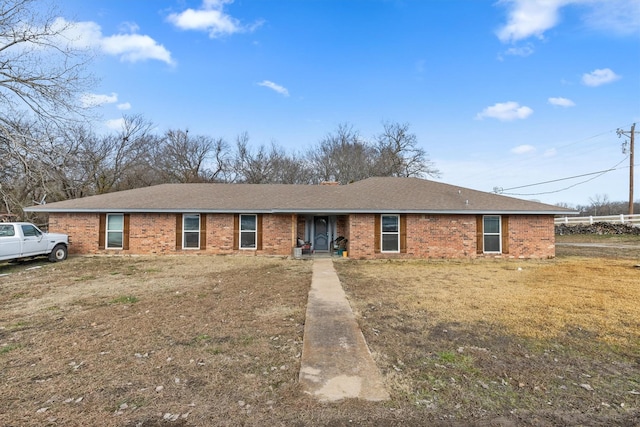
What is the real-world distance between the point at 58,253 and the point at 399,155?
31.1 m

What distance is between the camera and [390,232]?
44.8ft

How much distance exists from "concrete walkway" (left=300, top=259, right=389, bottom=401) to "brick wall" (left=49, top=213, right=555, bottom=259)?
750 centimetres

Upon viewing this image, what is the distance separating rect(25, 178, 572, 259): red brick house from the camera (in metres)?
13.5

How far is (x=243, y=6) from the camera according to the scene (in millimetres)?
12055

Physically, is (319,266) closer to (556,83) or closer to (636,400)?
(636,400)

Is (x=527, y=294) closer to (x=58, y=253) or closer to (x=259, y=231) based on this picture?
(x=259, y=231)

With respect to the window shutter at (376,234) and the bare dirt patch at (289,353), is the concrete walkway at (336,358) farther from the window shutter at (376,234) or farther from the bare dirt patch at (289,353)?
the window shutter at (376,234)

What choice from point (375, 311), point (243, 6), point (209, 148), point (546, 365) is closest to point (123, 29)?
point (243, 6)

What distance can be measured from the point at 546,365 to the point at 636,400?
80cm

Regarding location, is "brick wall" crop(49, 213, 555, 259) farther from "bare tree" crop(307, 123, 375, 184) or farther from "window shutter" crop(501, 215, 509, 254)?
"bare tree" crop(307, 123, 375, 184)

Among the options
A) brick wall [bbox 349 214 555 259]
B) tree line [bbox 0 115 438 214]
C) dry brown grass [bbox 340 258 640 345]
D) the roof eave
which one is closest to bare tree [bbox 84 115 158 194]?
tree line [bbox 0 115 438 214]

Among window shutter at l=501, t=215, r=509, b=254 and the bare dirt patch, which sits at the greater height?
window shutter at l=501, t=215, r=509, b=254

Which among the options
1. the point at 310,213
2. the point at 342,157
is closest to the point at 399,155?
the point at 342,157

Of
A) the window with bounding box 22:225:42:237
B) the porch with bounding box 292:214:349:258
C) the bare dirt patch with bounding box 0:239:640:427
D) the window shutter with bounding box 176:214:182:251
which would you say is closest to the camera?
the bare dirt patch with bounding box 0:239:640:427
